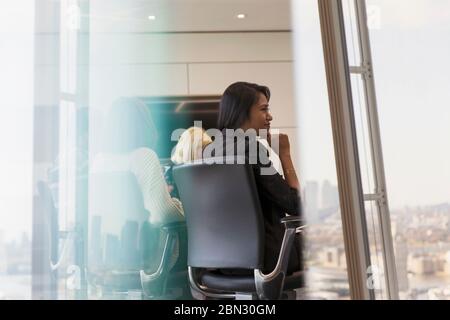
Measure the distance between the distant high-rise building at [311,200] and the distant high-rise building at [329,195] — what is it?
0.03 m

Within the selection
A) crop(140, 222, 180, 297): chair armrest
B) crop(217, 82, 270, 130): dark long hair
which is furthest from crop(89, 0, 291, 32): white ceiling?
crop(140, 222, 180, 297): chair armrest

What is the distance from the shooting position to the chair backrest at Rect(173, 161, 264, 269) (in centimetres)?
158

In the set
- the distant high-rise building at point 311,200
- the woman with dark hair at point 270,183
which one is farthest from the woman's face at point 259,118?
the distant high-rise building at point 311,200

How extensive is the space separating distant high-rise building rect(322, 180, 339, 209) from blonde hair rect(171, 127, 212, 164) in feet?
1.33

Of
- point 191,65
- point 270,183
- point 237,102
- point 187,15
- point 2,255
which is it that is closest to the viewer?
point 2,255

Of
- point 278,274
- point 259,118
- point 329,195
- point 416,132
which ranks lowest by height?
point 278,274

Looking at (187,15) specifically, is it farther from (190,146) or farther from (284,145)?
(284,145)

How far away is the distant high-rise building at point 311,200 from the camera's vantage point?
5.09 ft

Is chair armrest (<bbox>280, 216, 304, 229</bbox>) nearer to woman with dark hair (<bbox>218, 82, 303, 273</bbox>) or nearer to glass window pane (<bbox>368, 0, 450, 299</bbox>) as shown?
woman with dark hair (<bbox>218, 82, 303, 273</bbox>)

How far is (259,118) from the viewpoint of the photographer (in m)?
1.83

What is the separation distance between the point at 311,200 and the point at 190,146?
1.48 feet

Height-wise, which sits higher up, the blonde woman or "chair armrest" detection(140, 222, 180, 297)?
the blonde woman

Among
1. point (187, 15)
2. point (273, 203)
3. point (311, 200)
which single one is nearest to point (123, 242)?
point (273, 203)

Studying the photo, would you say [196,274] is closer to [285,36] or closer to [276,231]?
[276,231]
